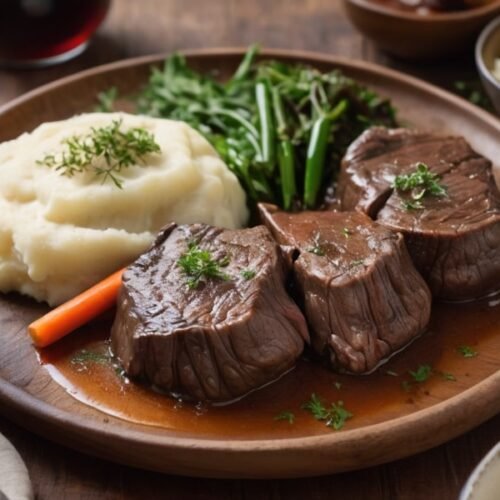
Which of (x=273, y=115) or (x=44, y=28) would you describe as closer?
(x=273, y=115)

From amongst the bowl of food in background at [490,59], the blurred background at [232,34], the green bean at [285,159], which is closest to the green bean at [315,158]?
the green bean at [285,159]

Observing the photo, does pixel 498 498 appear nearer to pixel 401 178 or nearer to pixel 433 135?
pixel 401 178

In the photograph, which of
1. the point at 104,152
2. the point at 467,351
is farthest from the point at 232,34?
the point at 467,351

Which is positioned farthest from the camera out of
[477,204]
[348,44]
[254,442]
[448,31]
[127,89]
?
[348,44]

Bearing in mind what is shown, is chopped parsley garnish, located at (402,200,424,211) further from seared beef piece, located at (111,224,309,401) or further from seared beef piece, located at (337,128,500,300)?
seared beef piece, located at (111,224,309,401)

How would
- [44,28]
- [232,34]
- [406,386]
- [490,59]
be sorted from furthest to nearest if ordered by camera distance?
[232,34] < [44,28] < [490,59] < [406,386]

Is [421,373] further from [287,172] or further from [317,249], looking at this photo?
[287,172]

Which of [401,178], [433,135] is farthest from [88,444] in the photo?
[433,135]
